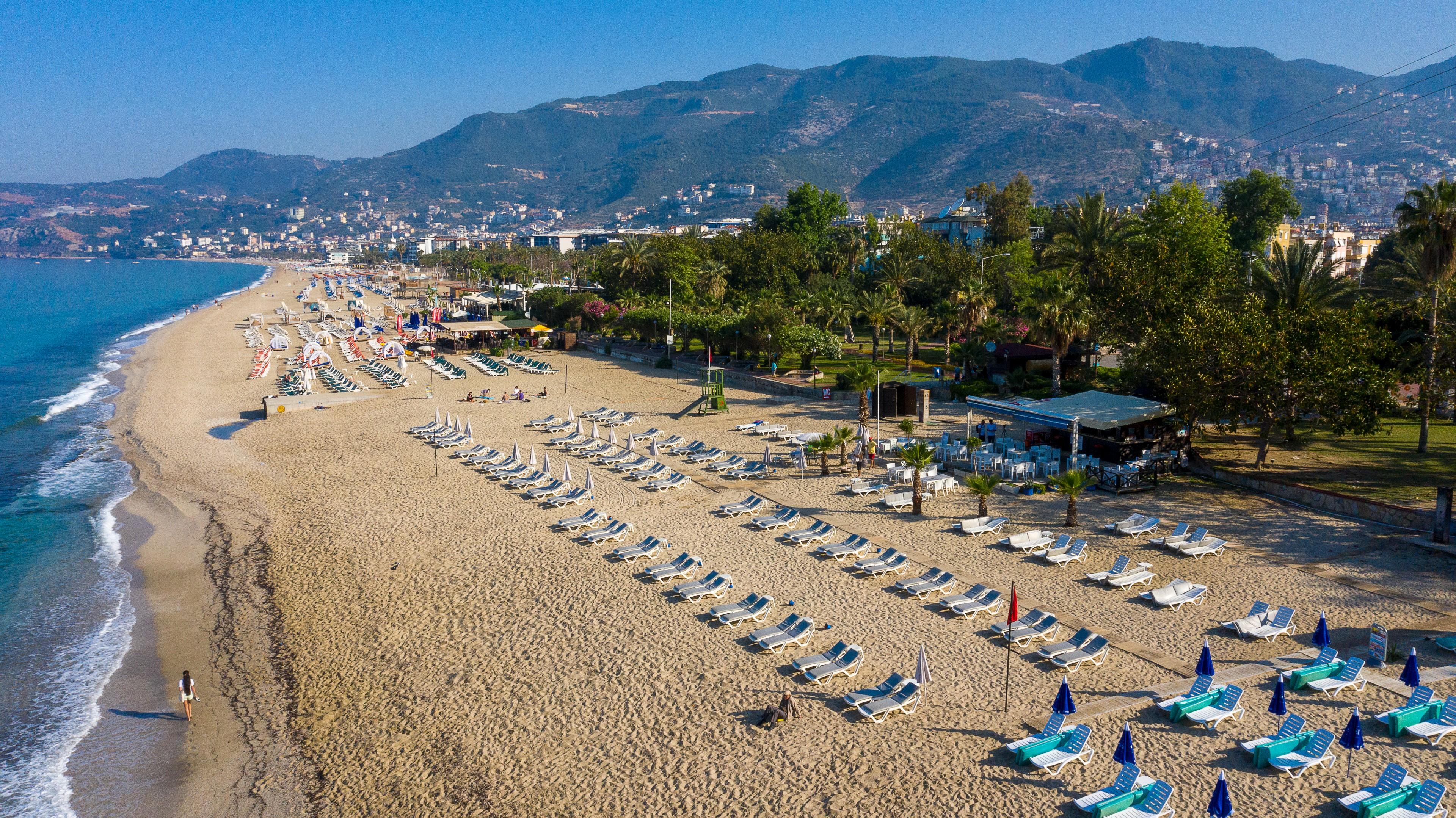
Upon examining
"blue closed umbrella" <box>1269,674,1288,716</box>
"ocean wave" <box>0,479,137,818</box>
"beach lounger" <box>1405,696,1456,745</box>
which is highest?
"blue closed umbrella" <box>1269,674,1288,716</box>

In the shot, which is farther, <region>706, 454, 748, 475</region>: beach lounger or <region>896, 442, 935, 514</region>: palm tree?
<region>706, 454, 748, 475</region>: beach lounger

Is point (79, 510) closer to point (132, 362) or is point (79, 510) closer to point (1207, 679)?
point (1207, 679)

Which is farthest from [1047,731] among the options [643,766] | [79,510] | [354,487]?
[79,510]

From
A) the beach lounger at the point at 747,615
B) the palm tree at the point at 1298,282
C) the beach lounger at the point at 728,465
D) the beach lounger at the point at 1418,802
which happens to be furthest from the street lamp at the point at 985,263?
the beach lounger at the point at 1418,802

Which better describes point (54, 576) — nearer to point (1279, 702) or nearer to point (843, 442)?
point (843, 442)

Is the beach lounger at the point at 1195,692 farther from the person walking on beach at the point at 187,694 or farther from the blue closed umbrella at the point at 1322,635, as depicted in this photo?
the person walking on beach at the point at 187,694

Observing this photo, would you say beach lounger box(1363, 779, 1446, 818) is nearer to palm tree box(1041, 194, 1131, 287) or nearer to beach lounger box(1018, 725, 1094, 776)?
beach lounger box(1018, 725, 1094, 776)

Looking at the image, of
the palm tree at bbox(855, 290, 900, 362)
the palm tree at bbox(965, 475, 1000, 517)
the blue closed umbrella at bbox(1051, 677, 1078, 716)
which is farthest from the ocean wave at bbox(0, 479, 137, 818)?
the palm tree at bbox(855, 290, 900, 362)
